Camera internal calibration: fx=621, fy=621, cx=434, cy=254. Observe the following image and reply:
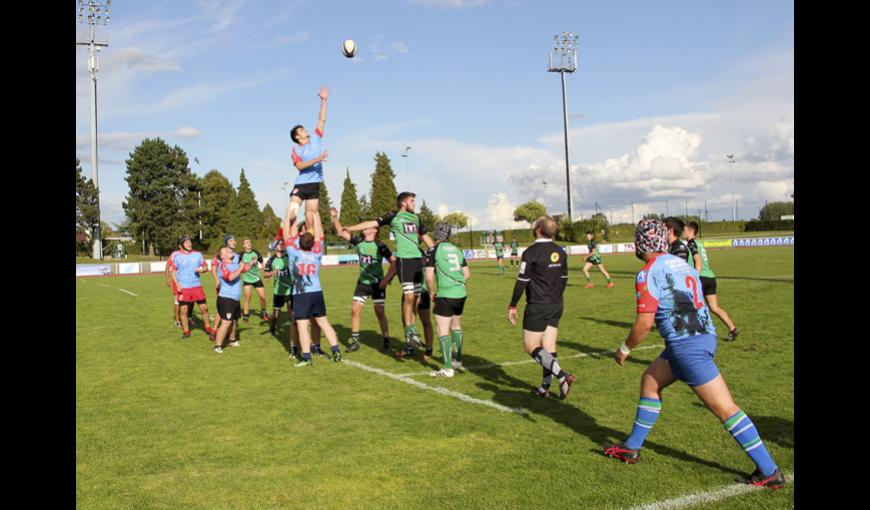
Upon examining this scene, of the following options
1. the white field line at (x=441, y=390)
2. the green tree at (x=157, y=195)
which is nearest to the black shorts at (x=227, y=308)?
the white field line at (x=441, y=390)

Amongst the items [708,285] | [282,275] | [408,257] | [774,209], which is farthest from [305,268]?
[774,209]

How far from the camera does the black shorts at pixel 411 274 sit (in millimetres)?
10352

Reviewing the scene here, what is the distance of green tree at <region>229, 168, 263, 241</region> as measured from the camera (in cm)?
8725

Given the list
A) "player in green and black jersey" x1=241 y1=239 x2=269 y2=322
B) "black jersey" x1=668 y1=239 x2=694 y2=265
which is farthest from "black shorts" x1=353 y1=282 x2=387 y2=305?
"black jersey" x1=668 y1=239 x2=694 y2=265

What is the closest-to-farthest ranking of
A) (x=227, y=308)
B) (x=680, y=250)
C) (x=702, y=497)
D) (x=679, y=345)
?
(x=702, y=497)
(x=679, y=345)
(x=680, y=250)
(x=227, y=308)

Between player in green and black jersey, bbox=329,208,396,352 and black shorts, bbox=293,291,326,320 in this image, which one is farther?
player in green and black jersey, bbox=329,208,396,352

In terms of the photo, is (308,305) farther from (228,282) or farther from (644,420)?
(644,420)

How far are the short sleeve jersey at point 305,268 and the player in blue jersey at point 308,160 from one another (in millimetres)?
514

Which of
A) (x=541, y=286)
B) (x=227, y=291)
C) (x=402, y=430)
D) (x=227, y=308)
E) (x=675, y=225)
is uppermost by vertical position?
(x=675, y=225)

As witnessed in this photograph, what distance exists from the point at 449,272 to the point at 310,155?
3298 mm

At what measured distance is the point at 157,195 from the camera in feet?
243

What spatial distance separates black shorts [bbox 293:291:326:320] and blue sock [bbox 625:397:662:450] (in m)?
5.77

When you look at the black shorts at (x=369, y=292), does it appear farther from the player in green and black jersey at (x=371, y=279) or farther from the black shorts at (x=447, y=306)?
the black shorts at (x=447, y=306)

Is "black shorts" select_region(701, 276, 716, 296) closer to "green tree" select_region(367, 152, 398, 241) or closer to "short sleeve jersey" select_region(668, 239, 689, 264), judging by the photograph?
"short sleeve jersey" select_region(668, 239, 689, 264)
